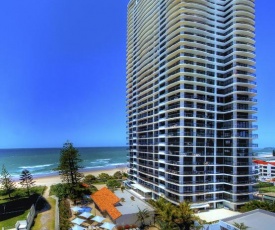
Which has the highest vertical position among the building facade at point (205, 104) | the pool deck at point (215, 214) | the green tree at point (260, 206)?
the building facade at point (205, 104)

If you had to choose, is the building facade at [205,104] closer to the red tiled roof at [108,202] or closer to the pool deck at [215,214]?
the pool deck at [215,214]

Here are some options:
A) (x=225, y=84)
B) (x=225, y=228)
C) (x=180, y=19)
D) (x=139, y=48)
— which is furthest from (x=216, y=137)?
(x=139, y=48)

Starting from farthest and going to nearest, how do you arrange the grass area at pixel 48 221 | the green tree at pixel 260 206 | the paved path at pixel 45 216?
the paved path at pixel 45 216 → the grass area at pixel 48 221 → the green tree at pixel 260 206

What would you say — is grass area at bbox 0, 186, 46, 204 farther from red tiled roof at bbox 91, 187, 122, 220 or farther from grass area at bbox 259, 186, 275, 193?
grass area at bbox 259, 186, 275, 193

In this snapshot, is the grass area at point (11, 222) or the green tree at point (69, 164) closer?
the grass area at point (11, 222)

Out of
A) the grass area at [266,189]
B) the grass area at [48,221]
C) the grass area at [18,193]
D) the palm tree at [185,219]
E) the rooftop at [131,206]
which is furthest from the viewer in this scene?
the grass area at [266,189]

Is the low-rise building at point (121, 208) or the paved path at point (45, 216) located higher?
the low-rise building at point (121, 208)

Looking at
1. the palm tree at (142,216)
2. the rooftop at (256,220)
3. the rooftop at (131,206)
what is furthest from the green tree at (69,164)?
the rooftop at (256,220)
